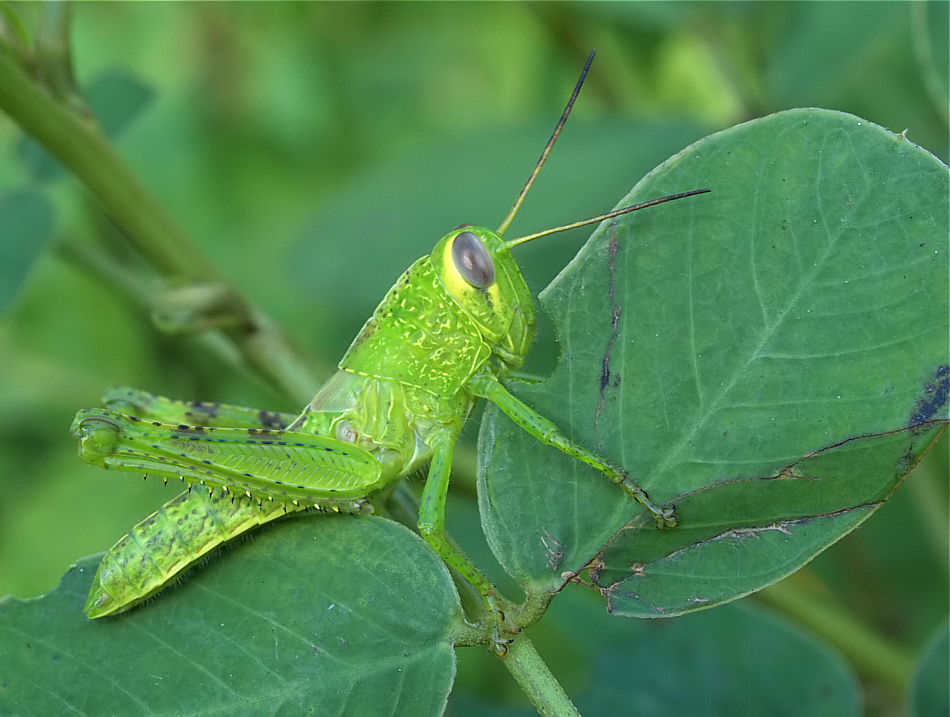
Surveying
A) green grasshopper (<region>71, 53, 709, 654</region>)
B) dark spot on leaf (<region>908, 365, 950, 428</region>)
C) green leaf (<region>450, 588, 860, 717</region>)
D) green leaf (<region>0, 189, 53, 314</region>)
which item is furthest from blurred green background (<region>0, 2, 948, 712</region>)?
dark spot on leaf (<region>908, 365, 950, 428</region>)

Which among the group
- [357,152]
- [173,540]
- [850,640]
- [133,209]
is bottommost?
[850,640]

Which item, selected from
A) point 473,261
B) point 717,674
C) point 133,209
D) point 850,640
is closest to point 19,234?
point 133,209

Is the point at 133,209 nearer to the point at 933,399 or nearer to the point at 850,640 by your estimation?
the point at 933,399

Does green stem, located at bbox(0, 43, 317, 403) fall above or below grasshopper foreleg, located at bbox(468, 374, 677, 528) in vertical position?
above

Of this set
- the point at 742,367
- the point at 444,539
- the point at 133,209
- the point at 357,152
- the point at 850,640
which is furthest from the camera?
the point at 357,152

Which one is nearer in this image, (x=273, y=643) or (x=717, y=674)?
(x=273, y=643)

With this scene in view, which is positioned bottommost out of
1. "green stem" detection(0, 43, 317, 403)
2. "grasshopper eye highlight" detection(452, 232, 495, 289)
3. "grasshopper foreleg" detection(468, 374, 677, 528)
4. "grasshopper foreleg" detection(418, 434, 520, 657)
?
"grasshopper foreleg" detection(418, 434, 520, 657)

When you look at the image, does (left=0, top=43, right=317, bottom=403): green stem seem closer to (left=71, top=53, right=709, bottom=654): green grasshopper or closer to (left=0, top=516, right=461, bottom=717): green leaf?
(left=71, top=53, right=709, bottom=654): green grasshopper
